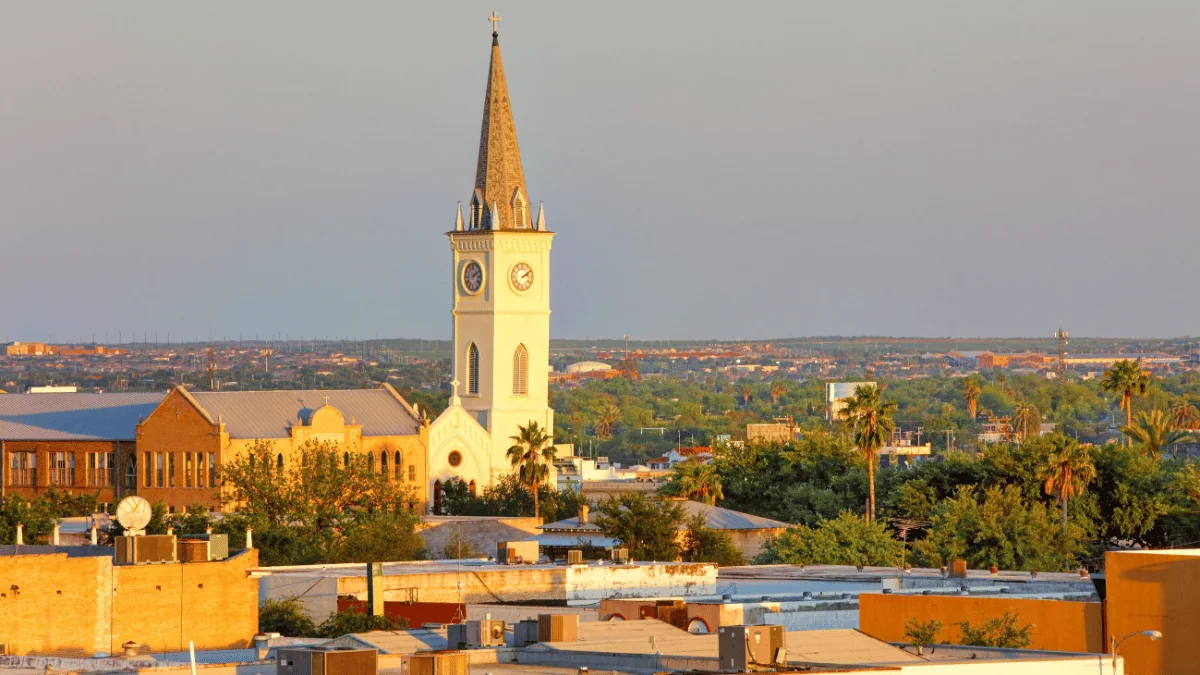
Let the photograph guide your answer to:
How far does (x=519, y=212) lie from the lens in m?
130

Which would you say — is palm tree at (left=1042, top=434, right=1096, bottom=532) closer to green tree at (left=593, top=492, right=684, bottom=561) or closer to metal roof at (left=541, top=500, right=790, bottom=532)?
metal roof at (left=541, top=500, right=790, bottom=532)

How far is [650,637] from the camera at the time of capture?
34906 mm

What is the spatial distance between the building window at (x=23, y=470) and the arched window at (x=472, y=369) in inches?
939

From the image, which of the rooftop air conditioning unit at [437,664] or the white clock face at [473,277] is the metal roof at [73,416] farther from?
the rooftop air conditioning unit at [437,664]

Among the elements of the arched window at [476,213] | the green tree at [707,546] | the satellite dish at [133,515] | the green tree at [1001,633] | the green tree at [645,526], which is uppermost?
the arched window at [476,213]

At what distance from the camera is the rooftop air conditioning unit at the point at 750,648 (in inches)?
1166

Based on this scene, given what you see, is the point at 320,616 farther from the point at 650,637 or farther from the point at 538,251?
the point at 538,251

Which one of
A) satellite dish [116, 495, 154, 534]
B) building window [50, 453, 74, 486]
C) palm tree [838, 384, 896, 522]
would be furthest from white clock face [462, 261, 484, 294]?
satellite dish [116, 495, 154, 534]

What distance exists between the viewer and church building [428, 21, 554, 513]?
12794 cm

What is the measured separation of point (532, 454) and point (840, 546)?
37428 millimetres

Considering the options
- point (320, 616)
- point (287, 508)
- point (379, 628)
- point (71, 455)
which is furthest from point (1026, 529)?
point (71, 455)

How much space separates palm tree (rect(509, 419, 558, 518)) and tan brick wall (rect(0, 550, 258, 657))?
66821mm

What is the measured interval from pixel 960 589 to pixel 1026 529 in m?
29.7

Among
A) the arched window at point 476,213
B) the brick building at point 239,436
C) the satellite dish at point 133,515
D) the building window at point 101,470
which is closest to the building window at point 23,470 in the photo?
the building window at point 101,470
